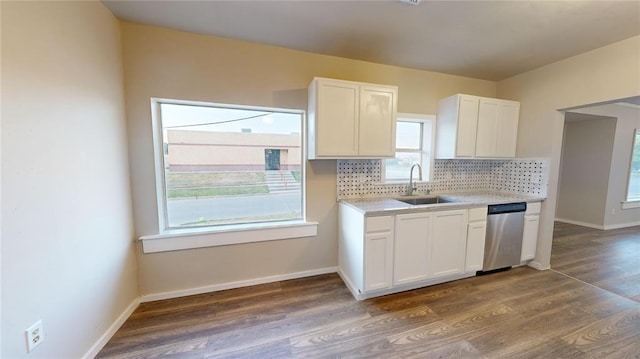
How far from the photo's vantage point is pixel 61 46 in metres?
1.38

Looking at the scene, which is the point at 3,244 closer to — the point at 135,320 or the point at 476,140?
the point at 135,320

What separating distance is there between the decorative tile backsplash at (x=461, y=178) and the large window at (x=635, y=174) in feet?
12.1

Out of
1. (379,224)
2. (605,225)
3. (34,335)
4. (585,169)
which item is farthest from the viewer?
(585,169)

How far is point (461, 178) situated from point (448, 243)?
1222 millimetres

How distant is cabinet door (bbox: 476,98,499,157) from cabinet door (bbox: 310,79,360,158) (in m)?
1.68

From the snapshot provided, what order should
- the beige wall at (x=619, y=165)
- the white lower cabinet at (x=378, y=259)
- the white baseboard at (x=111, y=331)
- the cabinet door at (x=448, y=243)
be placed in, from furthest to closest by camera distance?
the beige wall at (x=619, y=165), the cabinet door at (x=448, y=243), the white lower cabinet at (x=378, y=259), the white baseboard at (x=111, y=331)

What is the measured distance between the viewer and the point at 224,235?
7.66 feet

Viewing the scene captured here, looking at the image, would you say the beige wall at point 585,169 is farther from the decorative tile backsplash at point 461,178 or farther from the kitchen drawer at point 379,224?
the kitchen drawer at point 379,224

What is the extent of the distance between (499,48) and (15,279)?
3927 millimetres

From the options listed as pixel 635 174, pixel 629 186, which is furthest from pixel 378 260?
pixel 635 174

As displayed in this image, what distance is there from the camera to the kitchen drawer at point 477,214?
8.27 ft

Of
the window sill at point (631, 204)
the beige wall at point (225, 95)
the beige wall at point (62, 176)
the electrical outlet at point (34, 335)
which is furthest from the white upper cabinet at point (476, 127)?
the window sill at point (631, 204)

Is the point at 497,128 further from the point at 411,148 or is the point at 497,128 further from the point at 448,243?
the point at 448,243

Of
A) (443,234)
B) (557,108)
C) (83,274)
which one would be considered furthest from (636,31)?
(83,274)
